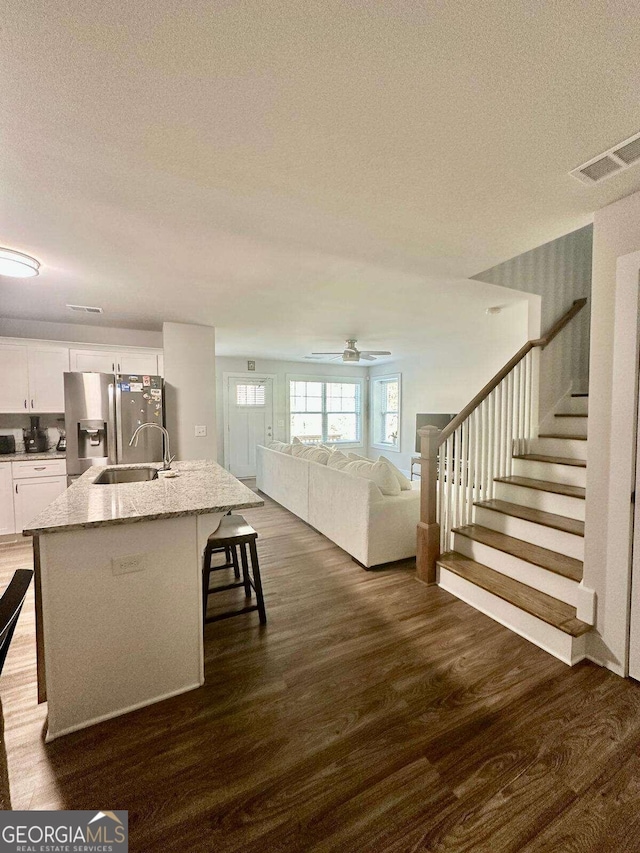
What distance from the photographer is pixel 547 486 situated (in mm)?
2717

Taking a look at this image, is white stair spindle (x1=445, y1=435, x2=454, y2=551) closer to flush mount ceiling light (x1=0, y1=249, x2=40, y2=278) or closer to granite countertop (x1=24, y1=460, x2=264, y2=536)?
granite countertop (x1=24, y1=460, x2=264, y2=536)

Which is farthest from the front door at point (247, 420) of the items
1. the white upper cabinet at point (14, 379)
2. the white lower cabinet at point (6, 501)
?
the white lower cabinet at point (6, 501)

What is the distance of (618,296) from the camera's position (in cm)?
182

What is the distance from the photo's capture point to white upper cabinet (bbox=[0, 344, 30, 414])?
12.7ft

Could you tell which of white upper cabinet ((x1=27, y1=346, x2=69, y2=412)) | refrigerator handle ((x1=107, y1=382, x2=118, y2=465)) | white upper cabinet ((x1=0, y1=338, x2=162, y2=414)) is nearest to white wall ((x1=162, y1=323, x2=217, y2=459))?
white upper cabinet ((x1=0, y1=338, x2=162, y2=414))

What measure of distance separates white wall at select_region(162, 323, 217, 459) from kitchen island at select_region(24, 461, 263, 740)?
2.52m

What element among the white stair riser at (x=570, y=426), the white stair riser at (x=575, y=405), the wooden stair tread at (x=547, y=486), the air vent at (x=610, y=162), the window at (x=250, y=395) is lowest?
the wooden stair tread at (x=547, y=486)

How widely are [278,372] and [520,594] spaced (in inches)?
236

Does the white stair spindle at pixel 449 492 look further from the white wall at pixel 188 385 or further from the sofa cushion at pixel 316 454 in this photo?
the white wall at pixel 188 385

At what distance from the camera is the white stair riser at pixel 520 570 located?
216 cm

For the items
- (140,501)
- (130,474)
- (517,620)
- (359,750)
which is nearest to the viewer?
(359,750)

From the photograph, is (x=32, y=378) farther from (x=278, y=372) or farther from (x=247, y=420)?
(x=278, y=372)

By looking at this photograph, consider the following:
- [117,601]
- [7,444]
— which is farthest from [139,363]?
[117,601]

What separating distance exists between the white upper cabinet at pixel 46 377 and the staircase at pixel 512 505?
413cm
